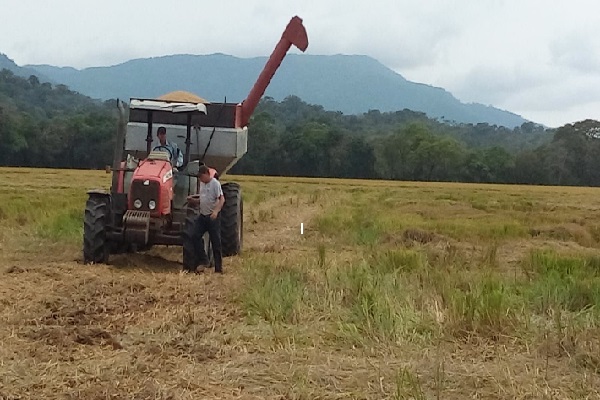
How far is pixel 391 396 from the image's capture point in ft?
16.4

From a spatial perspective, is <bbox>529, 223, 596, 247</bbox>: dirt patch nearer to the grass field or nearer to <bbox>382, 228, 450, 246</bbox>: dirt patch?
<bbox>382, 228, 450, 246</bbox>: dirt patch

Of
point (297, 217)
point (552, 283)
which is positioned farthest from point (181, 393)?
point (297, 217)

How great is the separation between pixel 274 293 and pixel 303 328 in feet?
2.93

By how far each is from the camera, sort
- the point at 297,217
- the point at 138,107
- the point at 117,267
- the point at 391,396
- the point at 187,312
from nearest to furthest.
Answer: the point at 391,396
the point at 187,312
the point at 117,267
the point at 138,107
the point at 297,217

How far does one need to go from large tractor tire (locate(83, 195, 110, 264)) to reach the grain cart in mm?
12

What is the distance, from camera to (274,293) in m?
7.48

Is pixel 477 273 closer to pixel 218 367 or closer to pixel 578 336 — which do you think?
pixel 578 336

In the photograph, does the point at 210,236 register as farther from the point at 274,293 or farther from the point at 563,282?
the point at 563,282

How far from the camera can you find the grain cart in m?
10.1

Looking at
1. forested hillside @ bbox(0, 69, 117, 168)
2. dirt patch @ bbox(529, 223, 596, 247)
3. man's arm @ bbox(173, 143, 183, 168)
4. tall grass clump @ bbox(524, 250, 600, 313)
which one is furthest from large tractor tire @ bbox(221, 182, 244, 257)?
forested hillside @ bbox(0, 69, 117, 168)

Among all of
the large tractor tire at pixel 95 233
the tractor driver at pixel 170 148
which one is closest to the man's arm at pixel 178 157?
the tractor driver at pixel 170 148

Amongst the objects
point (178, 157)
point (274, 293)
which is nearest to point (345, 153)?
point (178, 157)

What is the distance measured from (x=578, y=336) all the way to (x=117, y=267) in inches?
235

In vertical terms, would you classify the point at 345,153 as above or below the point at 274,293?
above
